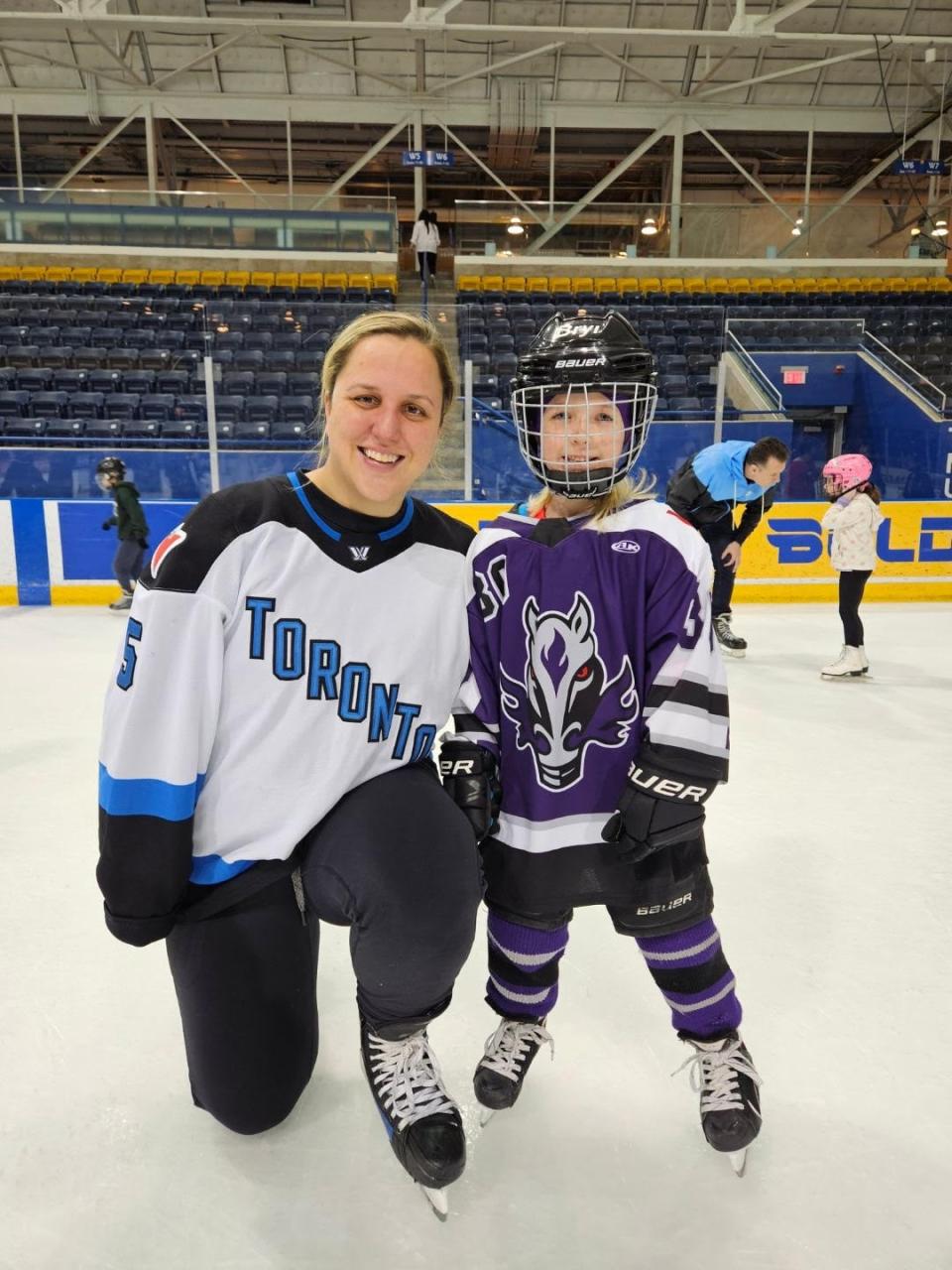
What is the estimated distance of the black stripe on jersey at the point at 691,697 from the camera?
1.19 m

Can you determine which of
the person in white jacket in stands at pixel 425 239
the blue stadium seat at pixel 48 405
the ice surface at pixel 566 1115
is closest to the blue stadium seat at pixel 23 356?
the blue stadium seat at pixel 48 405

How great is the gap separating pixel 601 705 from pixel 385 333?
0.65 meters

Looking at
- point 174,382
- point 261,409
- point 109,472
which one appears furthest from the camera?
point 174,382

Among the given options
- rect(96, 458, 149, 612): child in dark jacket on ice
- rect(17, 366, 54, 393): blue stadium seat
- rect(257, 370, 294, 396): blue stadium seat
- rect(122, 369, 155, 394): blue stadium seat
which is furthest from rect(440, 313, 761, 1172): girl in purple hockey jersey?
rect(17, 366, 54, 393): blue stadium seat

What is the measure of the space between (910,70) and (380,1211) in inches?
606

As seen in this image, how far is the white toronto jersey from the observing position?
120 centimetres

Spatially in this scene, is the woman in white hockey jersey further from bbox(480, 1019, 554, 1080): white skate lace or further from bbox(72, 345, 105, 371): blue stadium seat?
bbox(72, 345, 105, 371): blue stadium seat

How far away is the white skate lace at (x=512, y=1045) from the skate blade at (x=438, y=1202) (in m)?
0.23

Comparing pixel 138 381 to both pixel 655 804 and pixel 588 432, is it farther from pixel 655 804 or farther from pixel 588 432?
Result: pixel 655 804

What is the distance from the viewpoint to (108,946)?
73.0 inches

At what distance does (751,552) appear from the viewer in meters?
6.37

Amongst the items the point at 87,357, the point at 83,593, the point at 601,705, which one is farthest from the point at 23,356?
the point at 601,705

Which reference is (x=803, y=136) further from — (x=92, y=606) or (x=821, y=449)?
(x=92, y=606)

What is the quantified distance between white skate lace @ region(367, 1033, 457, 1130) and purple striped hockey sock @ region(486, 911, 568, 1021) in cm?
16
